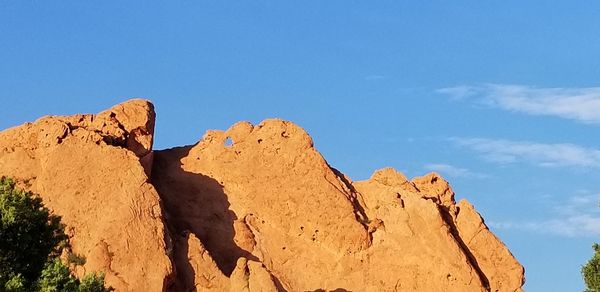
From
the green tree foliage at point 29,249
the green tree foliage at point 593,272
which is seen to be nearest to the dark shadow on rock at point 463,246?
the green tree foliage at point 593,272

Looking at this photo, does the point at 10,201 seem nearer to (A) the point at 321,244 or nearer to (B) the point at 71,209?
(B) the point at 71,209

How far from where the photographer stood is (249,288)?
61.9m

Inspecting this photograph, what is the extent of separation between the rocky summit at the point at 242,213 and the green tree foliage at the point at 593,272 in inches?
254

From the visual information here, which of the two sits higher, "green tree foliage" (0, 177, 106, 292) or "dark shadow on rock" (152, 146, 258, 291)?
"dark shadow on rock" (152, 146, 258, 291)

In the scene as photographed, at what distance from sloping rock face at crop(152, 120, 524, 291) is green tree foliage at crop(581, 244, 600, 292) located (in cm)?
642

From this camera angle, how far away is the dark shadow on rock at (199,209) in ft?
227

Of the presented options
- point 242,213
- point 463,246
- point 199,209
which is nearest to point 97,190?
point 199,209

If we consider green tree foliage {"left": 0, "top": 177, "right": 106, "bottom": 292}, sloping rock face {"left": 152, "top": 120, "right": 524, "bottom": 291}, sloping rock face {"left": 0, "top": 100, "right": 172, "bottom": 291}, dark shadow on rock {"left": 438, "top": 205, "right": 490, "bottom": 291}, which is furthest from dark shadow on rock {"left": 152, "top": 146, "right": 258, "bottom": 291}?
green tree foliage {"left": 0, "top": 177, "right": 106, "bottom": 292}

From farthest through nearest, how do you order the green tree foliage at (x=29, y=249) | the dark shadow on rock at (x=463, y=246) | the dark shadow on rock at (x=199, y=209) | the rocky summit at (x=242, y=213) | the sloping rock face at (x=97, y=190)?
the dark shadow on rock at (x=463, y=246) → the dark shadow on rock at (x=199, y=209) → the rocky summit at (x=242, y=213) → the sloping rock face at (x=97, y=190) → the green tree foliage at (x=29, y=249)

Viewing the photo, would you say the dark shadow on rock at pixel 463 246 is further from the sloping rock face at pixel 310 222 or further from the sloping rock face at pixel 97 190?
the sloping rock face at pixel 97 190

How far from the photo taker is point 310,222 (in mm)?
70125

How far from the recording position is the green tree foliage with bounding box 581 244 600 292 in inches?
2486

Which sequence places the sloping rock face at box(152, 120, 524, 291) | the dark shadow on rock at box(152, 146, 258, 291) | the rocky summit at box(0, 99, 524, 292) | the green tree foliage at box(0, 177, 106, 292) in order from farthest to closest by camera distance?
the dark shadow on rock at box(152, 146, 258, 291)
the sloping rock face at box(152, 120, 524, 291)
the rocky summit at box(0, 99, 524, 292)
the green tree foliage at box(0, 177, 106, 292)

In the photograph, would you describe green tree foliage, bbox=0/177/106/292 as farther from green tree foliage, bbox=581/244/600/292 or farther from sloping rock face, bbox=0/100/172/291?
green tree foliage, bbox=581/244/600/292
